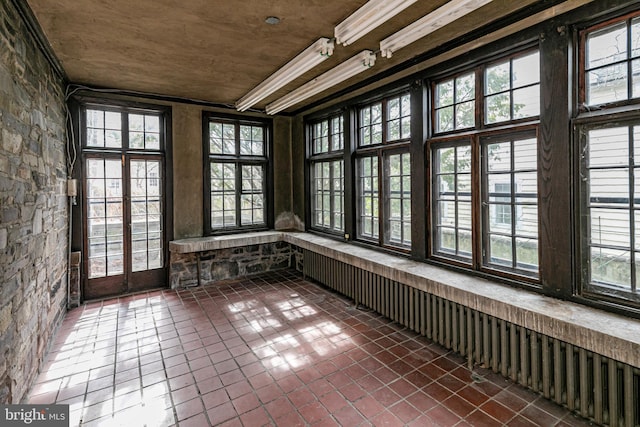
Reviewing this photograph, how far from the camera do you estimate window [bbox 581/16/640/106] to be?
2207 millimetres

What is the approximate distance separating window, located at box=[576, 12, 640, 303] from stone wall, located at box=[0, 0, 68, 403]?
162 inches

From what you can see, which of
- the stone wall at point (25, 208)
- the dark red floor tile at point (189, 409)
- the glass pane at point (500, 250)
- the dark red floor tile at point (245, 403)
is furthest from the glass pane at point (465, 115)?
the stone wall at point (25, 208)

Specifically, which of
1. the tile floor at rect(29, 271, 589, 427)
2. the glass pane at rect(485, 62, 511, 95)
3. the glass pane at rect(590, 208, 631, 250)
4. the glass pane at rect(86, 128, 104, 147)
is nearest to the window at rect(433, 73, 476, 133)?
the glass pane at rect(485, 62, 511, 95)

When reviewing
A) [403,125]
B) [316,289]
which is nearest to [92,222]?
[316,289]

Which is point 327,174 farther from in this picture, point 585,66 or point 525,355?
point 525,355

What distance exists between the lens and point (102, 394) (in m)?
2.57

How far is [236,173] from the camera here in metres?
5.77

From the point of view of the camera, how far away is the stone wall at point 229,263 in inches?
204

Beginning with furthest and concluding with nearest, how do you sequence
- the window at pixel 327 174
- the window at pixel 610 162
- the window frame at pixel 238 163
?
the window frame at pixel 238 163 < the window at pixel 327 174 < the window at pixel 610 162

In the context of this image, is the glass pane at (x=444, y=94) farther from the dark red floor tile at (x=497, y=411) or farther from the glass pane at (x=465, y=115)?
the dark red floor tile at (x=497, y=411)

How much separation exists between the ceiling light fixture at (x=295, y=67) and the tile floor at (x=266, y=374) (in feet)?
9.51

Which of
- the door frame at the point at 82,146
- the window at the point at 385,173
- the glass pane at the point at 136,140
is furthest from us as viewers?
the glass pane at the point at 136,140

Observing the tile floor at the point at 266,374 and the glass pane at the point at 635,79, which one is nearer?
the glass pane at the point at 635,79

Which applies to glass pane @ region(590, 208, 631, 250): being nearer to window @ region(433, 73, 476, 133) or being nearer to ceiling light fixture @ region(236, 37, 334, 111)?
window @ region(433, 73, 476, 133)
